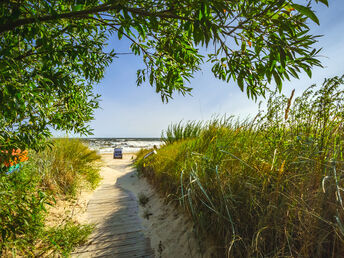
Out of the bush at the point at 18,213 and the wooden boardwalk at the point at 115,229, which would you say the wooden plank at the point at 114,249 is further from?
the bush at the point at 18,213

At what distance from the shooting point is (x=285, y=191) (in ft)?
5.95

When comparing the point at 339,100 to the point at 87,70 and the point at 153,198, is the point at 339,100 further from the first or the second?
the point at 153,198

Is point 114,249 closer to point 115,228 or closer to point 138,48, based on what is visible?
point 115,228

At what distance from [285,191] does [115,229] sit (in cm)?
275

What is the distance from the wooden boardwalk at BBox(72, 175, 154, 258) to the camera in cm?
258

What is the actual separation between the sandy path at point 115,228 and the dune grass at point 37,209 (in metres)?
0.25

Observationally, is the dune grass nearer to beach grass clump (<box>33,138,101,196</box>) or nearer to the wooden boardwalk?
beach grass clump (<box>33,138,101,196</box>)

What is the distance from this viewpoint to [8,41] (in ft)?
7.11

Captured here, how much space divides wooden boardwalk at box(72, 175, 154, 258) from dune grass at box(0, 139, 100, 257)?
246mm

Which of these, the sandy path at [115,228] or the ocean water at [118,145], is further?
the ocean water at [118,145]

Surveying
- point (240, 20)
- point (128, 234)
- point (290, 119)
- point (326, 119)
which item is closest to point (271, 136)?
point (290, 119)

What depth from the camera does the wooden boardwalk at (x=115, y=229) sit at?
2.58m

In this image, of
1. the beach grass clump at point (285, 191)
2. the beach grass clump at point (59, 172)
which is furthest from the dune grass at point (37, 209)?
the beach grass clump at point (285, 191)

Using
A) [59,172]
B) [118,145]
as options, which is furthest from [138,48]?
[118,145]
